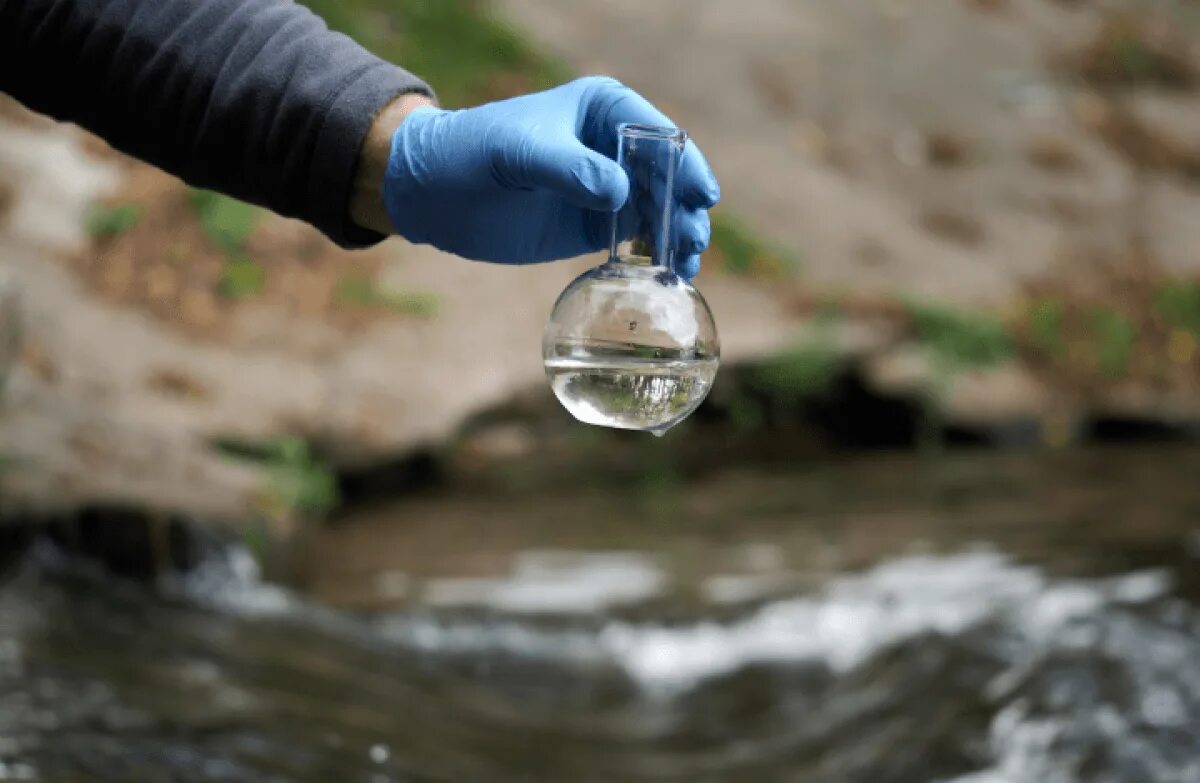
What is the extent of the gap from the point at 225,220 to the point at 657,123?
5044 mm

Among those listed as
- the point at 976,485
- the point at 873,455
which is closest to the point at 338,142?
the point at 976,485

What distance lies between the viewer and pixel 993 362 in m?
7.50

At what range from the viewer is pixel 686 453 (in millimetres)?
6883

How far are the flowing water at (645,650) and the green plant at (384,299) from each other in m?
1.20

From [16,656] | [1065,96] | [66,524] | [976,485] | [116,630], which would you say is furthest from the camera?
[1065,96]

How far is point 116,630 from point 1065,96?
8.00 meters

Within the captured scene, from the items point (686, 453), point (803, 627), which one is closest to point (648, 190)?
point (803, 627)

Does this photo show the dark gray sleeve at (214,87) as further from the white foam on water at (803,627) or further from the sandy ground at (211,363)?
the sandy ground at (211,363)

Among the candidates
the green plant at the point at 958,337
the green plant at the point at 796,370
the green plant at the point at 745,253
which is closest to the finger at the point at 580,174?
the green plant at the point at 796,370

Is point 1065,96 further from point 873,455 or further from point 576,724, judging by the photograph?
point 576,724

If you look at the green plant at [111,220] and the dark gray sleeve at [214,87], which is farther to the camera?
the green plant at [111,220]

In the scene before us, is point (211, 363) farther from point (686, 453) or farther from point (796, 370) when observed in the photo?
point (796, 370)

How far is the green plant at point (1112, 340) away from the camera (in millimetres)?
7859

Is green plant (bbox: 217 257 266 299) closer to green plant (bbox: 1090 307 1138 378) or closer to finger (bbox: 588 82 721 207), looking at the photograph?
finger (bbox: 588 82 721 207)
